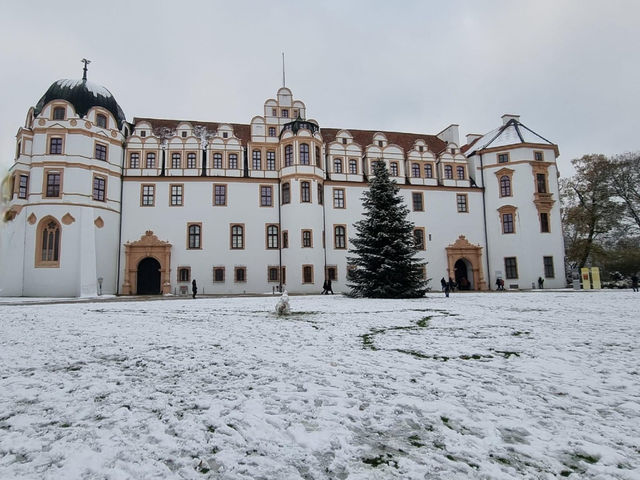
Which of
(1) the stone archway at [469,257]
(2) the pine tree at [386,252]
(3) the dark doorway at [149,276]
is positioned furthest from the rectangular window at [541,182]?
(3) the dark doorway at [149,276]

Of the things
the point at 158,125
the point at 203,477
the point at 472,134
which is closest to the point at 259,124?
the point at 158,125

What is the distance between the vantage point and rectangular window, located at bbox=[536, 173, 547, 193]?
3500 cm

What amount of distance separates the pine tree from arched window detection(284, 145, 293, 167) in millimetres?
11649

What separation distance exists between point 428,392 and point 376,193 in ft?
59.8

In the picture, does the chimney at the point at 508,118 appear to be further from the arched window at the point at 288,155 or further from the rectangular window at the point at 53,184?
the rectangular window at the point at 53,184

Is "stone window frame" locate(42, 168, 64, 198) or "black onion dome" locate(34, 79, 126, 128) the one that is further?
"black onion dome" locate(34, 79, 126, 128)

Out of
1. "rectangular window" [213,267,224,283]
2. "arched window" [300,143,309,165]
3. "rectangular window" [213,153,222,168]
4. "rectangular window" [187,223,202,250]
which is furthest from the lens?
"rectangular window" [213,153,222,168]

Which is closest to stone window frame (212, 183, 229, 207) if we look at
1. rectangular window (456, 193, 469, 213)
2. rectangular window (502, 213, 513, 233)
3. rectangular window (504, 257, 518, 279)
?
rectangular window (456, 193, 469, 213)

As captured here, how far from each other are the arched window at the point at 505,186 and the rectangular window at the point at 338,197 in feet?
47.7

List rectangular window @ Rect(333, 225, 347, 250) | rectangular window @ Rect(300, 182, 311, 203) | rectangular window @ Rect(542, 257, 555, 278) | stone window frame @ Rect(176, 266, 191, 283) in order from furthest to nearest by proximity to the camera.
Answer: rectangular window @ Rect(542, 257, 555, 278), rectangular window @ Rect(333, 225, 347, 250), rectangular window @ Rect(300, 182, 311, 203), stone window frame @ Rect(176, 266, 191, 283)

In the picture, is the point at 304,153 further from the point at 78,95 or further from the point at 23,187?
the point at 23,187

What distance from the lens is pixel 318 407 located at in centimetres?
398

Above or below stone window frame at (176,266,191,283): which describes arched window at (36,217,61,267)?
above

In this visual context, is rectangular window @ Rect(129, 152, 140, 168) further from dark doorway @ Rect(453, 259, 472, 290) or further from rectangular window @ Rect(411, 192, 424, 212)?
dark doorway @ Rect(453, 259, 472, 290)
